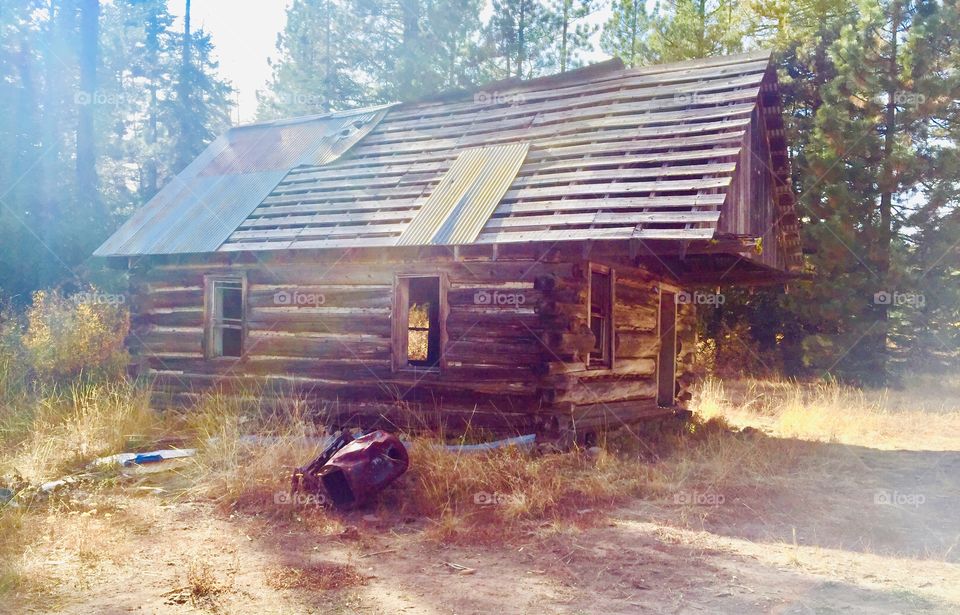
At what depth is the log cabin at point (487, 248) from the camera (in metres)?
9.52

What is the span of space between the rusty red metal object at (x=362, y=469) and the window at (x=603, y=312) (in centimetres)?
422

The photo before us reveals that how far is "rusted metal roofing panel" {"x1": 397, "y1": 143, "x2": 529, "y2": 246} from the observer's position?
9.80 m

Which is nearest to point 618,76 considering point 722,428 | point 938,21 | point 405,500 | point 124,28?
point 722,428

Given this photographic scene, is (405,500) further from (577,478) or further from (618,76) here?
(618,76)

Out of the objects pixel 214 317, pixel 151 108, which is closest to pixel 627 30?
pixel 214 317

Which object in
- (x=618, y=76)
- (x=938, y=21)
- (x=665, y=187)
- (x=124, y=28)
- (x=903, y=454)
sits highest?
(x=124, y=28)

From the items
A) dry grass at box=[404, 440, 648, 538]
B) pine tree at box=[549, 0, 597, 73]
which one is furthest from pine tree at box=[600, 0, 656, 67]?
dry grass at box=[404, 440, 648, 538]

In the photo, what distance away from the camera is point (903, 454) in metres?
11.0

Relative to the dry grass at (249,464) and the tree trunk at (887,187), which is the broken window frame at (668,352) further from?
the tree trunk at (887,187)

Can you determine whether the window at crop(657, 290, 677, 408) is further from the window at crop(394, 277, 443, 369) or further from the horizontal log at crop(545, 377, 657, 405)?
the window at crop(394, 277, 443, 369)

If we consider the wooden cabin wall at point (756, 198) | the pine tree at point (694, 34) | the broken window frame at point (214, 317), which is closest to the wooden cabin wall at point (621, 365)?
the wooden cabin wall at point (756, 198)

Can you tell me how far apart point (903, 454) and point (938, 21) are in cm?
1227

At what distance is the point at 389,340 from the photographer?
34.9ft

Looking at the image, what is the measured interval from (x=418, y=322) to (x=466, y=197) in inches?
407
